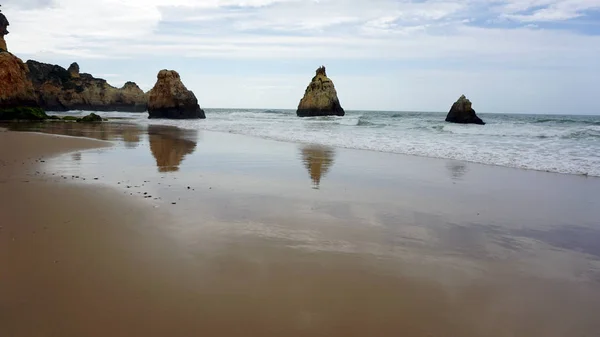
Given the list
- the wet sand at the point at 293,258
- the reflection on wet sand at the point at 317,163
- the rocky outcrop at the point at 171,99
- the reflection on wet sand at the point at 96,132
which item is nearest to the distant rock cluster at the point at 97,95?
the rocky outcrop at the point at 171,99

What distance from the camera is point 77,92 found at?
7731 centimetres

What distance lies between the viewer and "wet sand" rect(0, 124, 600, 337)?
2.89 metres

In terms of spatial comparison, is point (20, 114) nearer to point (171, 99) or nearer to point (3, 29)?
point (3, 29)

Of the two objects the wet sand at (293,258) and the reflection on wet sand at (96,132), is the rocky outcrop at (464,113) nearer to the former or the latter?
the reflection on wet sand at (96,132)

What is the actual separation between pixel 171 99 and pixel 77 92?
38012 millimetres

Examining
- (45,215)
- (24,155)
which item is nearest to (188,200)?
(45,215)

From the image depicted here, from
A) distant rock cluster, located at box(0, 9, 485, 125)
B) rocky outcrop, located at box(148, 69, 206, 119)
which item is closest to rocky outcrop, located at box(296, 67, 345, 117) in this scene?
distant rock cluster, located at box(0, 9, 485, 125)

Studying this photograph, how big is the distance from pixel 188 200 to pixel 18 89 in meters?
34.2

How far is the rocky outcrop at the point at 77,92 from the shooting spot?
238ft

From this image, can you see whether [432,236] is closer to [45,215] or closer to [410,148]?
[45,215]

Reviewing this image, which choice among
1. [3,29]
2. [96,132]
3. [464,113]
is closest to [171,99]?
[3,29]

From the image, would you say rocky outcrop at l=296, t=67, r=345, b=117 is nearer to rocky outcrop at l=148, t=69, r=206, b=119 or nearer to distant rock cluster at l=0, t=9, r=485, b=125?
distant rock cluster at l=0, t=9, r=485, b=125

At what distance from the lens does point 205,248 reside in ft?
13.9

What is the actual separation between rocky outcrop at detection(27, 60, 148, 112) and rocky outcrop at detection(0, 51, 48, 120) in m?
39.8
